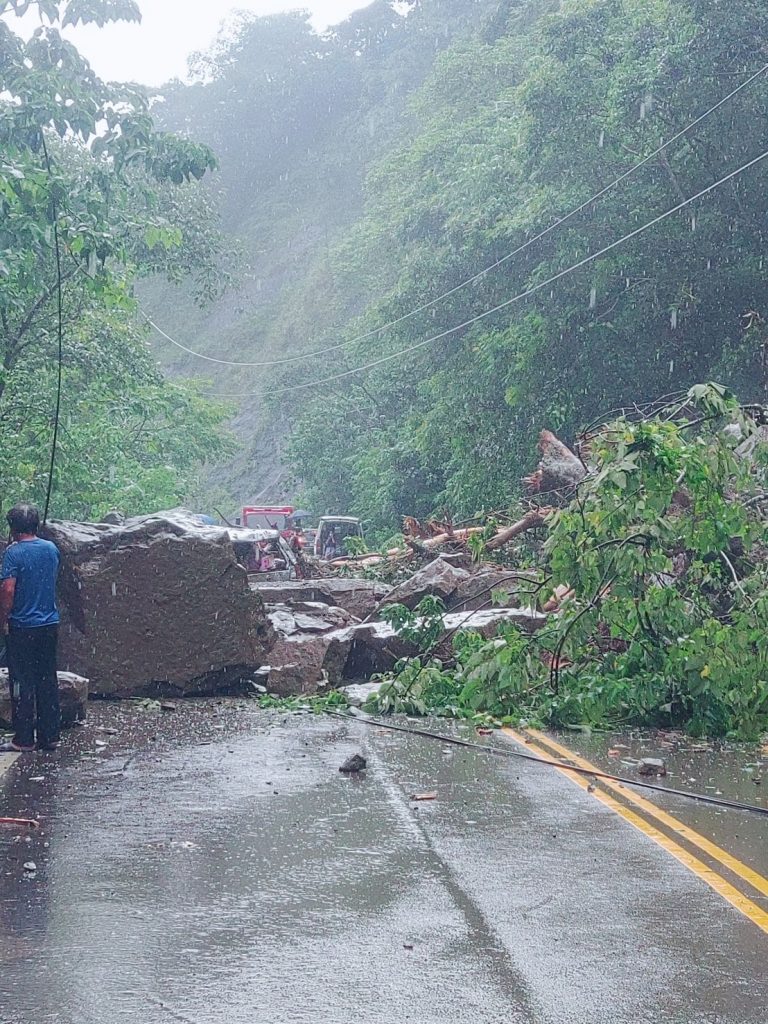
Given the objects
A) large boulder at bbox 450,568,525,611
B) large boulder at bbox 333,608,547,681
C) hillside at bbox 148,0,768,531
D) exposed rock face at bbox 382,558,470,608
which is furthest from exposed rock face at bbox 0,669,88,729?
hillside at bbox 148,0,768,531

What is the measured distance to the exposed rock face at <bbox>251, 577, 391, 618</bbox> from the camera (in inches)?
786

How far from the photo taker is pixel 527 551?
2045cm

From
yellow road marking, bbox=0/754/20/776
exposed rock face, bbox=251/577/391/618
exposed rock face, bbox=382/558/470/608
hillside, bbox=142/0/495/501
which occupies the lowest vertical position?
exposed rock face, bbox=251/577/391/618

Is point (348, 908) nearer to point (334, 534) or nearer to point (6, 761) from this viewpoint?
point (6, 761)

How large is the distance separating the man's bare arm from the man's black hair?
0.46 metres

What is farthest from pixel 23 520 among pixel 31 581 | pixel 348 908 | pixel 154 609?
pixel 348 908

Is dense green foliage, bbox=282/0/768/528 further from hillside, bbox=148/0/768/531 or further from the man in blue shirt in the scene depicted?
the man in blue shirt

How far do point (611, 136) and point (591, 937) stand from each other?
24.4 meters

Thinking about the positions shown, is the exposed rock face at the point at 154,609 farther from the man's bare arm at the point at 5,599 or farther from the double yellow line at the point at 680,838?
the double yellow line at the point at 680,838

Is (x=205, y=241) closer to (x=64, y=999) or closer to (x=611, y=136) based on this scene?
(x=611, y=136)

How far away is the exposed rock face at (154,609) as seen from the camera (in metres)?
12.7

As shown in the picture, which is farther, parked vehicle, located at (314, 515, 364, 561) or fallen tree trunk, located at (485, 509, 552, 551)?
parked vehicle, located at (314, 515, 364, 561)

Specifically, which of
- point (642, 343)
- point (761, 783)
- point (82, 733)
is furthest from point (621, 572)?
point (642, 343)

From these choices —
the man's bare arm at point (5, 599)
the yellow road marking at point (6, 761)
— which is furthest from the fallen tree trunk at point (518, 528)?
the yellow road marking at point (6, 761)
